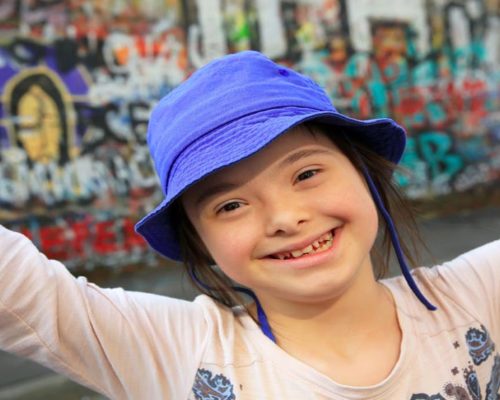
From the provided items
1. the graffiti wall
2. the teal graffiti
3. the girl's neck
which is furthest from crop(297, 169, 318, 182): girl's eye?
the teal graffiti

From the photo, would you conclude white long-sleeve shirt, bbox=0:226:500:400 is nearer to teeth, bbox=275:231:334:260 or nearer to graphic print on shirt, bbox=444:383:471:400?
graphic print on shirt, bbox=444:383:471:400

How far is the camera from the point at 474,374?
1.47 meters

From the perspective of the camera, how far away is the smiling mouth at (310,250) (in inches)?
54.6

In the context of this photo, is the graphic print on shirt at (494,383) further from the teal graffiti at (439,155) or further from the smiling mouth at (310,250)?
the teal graffiti at (439,155)

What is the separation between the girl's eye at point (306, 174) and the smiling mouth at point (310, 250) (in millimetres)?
137

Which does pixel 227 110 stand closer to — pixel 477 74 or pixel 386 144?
pixel 386 144

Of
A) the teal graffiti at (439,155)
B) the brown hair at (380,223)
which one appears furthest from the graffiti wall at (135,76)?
the brown hair at (380,223)

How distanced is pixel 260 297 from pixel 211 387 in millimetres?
267

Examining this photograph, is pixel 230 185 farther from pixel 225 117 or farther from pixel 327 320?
pixel 327 320

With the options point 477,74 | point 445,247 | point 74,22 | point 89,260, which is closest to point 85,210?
point 89,260

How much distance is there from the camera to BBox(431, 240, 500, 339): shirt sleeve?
1.56m

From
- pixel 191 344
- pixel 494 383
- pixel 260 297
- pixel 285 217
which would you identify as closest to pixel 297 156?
pixel 285 217

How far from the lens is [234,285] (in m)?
1.74

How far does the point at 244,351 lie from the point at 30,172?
445 cm
